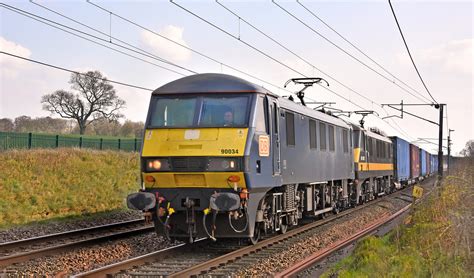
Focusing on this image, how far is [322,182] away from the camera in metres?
17.8

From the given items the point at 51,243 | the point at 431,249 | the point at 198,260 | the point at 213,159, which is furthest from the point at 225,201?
the point at 51,243

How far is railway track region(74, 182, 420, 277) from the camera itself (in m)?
9.73

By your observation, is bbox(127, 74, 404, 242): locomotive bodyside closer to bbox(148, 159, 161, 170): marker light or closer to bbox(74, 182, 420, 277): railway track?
bbox(148, 159, 161, 170): marker light

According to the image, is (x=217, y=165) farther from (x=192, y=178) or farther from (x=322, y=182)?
(x=322, y=182)

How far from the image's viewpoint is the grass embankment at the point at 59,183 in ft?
64.1

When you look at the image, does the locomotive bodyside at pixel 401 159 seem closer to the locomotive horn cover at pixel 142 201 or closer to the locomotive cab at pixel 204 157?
the locomotive cab at pixel 204 157

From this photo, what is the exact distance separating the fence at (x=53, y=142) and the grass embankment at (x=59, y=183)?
1.93m

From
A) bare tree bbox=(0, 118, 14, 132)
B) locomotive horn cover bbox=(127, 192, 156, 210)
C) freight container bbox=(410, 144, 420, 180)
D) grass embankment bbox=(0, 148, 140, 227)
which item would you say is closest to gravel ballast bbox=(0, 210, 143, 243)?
grass embankment bbox=(0, 148, 140, 227)

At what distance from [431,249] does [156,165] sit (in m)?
5.39

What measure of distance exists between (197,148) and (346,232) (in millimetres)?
6701

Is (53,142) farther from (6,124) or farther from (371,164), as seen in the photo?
(6,124)

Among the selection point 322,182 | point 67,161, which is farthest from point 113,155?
point 322,182

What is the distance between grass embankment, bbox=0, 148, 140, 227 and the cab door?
8.77 metres

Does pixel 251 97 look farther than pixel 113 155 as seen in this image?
No
